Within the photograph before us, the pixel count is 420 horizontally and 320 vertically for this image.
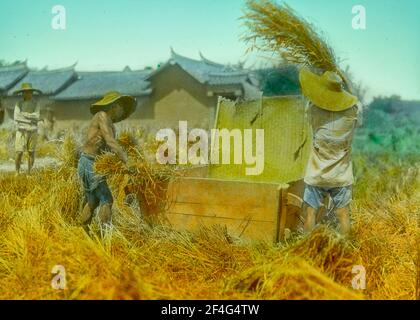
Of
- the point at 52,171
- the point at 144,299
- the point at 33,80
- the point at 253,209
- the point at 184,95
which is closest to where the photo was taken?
the point at 144,299

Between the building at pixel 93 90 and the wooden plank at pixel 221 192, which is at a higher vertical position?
Result: the building at pixel 93 90

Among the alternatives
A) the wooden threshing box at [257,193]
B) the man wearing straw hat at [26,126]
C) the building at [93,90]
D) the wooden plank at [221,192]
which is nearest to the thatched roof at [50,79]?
the building at [93,90]

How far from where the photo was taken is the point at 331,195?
388cm

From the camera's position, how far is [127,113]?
15.4 feet

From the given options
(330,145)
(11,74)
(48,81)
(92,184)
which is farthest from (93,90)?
(330,145)

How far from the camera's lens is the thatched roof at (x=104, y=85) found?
2336 centimetres

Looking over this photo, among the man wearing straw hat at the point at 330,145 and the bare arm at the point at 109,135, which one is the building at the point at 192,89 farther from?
the man wearing straw hat at the point at 330,145

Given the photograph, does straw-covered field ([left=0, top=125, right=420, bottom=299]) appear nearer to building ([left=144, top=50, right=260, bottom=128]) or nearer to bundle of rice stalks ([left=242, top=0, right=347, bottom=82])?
bundle of rice stalks ([left=242, top=0, right=347, bottom=82])

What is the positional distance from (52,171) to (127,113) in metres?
1.33

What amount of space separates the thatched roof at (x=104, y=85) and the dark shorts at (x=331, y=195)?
1879 cm

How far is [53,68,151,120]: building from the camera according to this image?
75.2ft

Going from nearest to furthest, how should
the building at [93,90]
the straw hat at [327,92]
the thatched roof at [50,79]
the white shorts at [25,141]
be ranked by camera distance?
the straw hat at [327,92] < the white shorts at [25,141] < the building at [93,90] < the thatched roof at [50,79]
